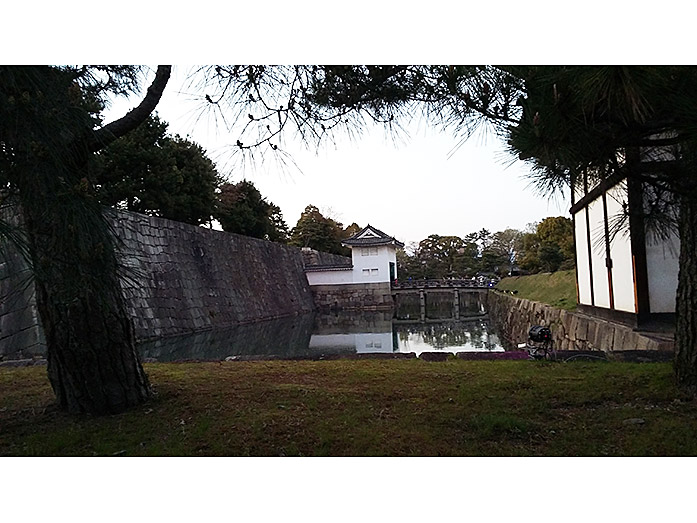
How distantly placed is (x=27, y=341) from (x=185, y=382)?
3.56 meters

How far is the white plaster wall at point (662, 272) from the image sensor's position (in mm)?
3623

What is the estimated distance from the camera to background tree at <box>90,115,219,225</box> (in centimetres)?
819

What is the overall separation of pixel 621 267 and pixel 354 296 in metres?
6.93

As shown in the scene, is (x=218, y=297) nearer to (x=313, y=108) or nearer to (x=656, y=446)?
(x=313, y=108)

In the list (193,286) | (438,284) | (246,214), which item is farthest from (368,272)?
(193,286)

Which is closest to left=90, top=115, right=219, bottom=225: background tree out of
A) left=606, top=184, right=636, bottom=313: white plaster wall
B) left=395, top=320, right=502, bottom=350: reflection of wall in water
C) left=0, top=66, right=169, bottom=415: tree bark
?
left=395, top=320, right=502, bottom=350: reflection of wall in water

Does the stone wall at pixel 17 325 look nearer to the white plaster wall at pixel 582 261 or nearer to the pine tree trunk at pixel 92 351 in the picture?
the pine tree trunk at pixel 92 351

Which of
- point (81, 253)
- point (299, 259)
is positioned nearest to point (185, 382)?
point (81, 253)

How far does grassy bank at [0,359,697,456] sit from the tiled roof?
7.50m

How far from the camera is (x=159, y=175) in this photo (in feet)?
28.5

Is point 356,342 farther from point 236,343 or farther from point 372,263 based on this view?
point 372,263

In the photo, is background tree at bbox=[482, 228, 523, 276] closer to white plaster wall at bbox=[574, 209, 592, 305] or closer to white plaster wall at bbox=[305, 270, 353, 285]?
white plaster wall at bbox=[305, 270, 353, 285]

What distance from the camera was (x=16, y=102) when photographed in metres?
1.17

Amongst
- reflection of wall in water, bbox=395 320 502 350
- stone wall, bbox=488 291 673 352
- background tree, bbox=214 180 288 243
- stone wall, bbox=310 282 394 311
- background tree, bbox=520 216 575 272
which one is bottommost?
reflection of wall in water, bbox=395 320 502 350
